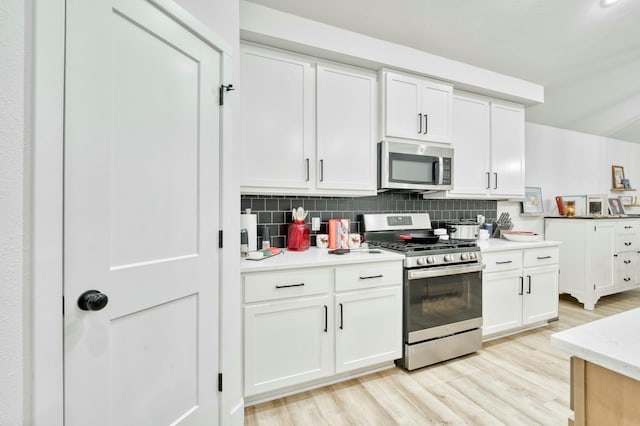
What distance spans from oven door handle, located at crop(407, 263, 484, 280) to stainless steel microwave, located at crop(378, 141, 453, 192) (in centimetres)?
74

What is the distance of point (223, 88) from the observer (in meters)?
1.46

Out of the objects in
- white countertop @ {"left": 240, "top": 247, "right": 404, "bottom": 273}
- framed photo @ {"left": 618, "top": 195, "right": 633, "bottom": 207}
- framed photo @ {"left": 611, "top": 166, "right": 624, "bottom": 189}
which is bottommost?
white countertop @ {"left": 240, "top": 247, "right": 404, "bottom": 273}

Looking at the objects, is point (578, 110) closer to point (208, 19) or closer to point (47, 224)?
point (208, 19)

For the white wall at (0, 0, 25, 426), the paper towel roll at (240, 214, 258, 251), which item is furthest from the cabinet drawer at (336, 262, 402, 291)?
the white wall at (0, 0, 25, 426)

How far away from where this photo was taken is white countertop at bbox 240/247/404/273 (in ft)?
5.68

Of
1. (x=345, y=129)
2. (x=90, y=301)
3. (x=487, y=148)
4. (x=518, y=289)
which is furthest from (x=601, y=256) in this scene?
(x=90, y=301)

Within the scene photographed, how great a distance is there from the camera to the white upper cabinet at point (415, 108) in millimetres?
2412

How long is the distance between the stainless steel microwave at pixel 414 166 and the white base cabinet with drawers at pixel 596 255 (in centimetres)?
228

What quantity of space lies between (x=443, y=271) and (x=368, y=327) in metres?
0.74

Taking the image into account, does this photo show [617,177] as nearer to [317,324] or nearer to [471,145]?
[471,145]

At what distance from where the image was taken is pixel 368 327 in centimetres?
202

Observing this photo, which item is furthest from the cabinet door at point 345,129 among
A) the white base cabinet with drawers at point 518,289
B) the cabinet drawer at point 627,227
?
the cabinet drawer at point 627,227

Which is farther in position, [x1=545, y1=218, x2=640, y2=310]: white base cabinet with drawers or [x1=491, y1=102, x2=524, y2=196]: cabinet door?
[x1=545, y1=218, x2=640, y2=310]: white base cabinet with drawers

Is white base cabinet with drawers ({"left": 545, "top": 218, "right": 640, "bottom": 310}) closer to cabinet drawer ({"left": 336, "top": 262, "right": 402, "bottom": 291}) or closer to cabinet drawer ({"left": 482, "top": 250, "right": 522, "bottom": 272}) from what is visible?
cabinet drawer ({"left": 482, "top": 250, "right": 522, "bottom": 272})
